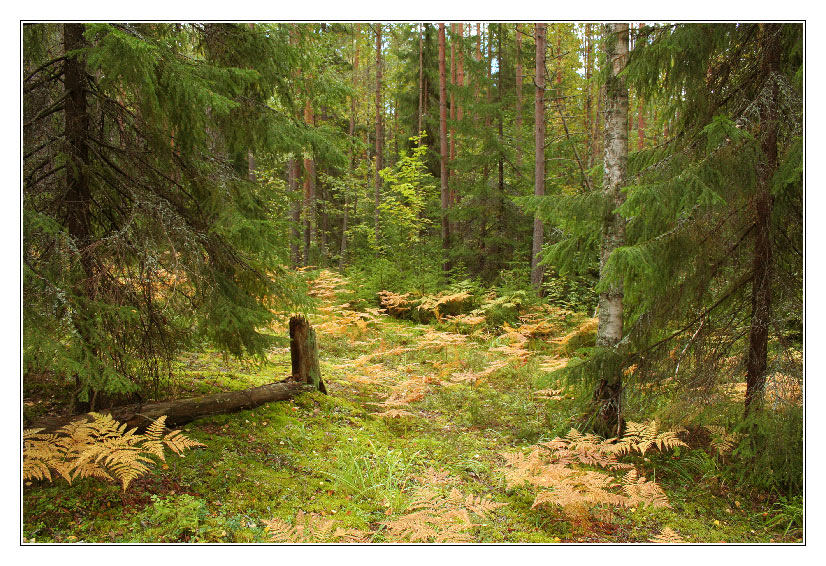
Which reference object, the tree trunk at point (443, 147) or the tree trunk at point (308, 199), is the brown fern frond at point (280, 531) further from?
the tree trunk at point (308, 199)

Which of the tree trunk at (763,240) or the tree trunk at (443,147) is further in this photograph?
the tree trunk at (443,147)

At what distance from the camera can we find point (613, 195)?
4.78 meters

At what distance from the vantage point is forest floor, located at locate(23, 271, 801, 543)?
125 inches

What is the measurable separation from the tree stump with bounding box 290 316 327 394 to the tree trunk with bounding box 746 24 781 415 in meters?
4.77

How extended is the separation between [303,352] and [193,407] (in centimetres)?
155

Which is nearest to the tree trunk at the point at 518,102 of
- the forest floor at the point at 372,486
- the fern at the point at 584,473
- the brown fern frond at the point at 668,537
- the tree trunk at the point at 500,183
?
the tree trunk at the point at 500,183

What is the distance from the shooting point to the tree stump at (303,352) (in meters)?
5.82

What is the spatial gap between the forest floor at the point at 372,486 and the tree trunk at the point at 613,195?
0.50 meters

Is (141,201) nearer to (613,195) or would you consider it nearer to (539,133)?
(613,195)

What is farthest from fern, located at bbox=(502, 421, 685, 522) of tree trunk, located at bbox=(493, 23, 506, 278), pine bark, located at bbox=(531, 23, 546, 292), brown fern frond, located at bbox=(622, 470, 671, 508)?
tree trunk, located at bbox=(493, 23, 506, 278)

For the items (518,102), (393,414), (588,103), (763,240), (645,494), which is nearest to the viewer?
(645,494)

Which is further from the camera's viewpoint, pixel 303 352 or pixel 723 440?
pixel 303 352

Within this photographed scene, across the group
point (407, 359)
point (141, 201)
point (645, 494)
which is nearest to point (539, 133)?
point (407, 359)

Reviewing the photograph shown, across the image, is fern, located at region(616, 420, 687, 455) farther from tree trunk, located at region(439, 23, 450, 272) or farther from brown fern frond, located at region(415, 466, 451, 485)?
tree trunk, located at region(439, 23, 450, 272)
